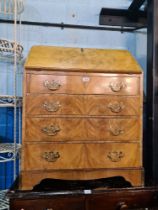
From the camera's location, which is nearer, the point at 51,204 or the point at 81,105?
the point at 51,204

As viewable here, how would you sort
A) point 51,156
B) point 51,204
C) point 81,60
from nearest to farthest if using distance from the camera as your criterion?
point 51,204
point 51,156
point 81,60

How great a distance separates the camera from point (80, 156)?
1433mm

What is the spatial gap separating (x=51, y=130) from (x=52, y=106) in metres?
0.15

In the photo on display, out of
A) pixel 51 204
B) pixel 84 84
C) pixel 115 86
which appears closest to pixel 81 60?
pixel 84 84

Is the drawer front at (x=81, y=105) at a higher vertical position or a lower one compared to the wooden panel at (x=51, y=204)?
higher

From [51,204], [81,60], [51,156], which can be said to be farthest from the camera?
[81,60]

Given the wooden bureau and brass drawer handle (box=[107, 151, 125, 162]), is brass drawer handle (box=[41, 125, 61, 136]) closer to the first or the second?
the wooden bureau

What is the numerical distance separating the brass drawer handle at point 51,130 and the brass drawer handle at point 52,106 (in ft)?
0.34

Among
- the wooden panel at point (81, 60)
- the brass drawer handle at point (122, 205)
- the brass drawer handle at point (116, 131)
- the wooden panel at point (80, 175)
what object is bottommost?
the brass drawer handle at point (122, 205)

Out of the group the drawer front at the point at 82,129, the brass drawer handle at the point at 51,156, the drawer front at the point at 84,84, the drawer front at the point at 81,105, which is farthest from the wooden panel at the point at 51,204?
the drawer front at the point at 84,84

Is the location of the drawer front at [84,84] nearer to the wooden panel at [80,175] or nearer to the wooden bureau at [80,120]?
the wooden bureau at [80,120]

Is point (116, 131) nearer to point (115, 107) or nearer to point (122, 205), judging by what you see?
point (115, 107)

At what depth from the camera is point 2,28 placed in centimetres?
207

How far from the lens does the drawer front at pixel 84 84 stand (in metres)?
1.40
